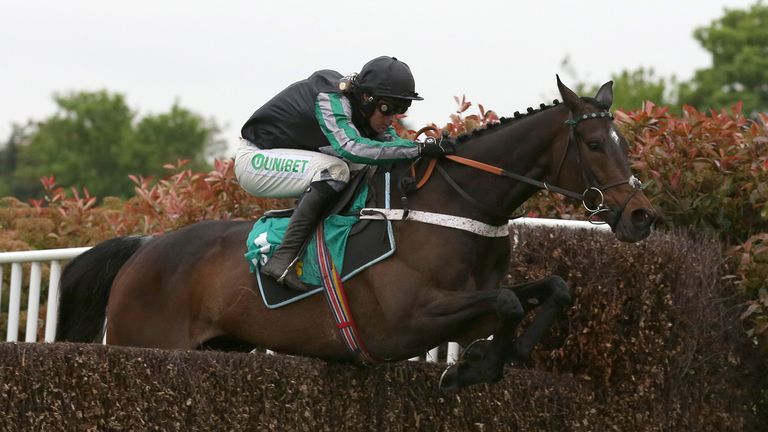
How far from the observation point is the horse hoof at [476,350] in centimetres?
559

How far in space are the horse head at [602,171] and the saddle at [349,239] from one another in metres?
0.92

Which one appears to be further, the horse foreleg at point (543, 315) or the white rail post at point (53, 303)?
the white rail post at point (53, 303)

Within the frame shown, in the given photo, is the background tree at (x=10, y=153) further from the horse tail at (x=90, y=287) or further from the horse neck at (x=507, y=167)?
the horse neck at (x=507, y=167)

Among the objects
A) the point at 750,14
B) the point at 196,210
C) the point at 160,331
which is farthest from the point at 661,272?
the point at 750,14

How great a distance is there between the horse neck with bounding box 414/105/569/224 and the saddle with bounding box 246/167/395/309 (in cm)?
27

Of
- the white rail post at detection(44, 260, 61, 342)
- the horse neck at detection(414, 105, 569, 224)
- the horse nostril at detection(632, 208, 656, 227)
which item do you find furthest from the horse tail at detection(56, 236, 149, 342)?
the horse nostril at detection(632, 208, 656, 227)

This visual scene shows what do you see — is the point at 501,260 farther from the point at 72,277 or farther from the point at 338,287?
the point at 72,277

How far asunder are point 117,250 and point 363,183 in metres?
1.88

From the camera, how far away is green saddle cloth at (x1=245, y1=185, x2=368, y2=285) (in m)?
5.88

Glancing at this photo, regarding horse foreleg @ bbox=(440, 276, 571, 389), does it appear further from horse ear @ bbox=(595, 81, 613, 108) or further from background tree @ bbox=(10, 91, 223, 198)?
background tree @ bbox=(10, 91, 223, 198)

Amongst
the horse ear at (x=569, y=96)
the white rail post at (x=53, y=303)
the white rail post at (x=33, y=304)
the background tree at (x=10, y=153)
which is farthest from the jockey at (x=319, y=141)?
the background tree at (x=10, y=153)

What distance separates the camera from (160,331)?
21.7 feet

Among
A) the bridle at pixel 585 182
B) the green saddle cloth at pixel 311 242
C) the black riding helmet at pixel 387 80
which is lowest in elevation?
the green saddle cloth at pixel 311 242

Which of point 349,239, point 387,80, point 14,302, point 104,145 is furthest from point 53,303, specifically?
point 104,145
